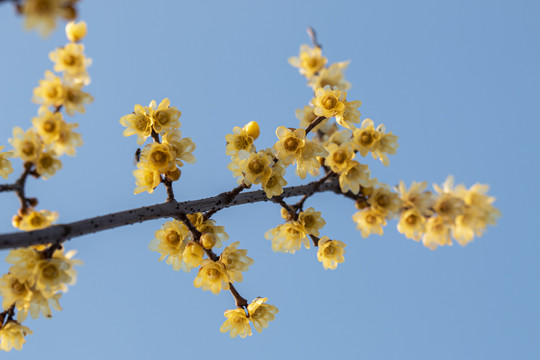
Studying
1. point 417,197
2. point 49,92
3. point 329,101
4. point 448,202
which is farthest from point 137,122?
point 448,202

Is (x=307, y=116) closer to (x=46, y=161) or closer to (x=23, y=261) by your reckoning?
(x=46, y=161)

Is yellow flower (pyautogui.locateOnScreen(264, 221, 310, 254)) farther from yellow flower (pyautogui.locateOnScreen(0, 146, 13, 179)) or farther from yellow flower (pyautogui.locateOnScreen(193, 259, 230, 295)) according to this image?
yellow flower (pyautogui.locateOnScreen(0, 146, 13, 179))

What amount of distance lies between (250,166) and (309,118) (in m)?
1.77

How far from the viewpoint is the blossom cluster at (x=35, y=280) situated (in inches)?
138

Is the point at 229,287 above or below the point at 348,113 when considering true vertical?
below

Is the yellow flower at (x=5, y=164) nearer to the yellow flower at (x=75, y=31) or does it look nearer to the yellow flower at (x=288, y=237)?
the yellow flower at (x=75, y=31)

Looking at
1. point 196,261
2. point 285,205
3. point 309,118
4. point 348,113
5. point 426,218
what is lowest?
point 426,218

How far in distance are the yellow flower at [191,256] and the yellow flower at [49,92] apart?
5.40 ft

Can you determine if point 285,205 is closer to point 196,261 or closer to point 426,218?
point 196,261

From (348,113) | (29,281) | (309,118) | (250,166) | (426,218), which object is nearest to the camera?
(29,281)

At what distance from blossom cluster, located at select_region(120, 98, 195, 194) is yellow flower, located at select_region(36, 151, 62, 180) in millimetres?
741

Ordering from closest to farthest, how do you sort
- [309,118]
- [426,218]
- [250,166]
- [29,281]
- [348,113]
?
[29,281], [426,218], [250,166], [348,113], [309,118]

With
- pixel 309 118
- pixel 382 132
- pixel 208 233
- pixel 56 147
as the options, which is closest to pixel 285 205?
pixel 208 233

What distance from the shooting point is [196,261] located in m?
4.20
